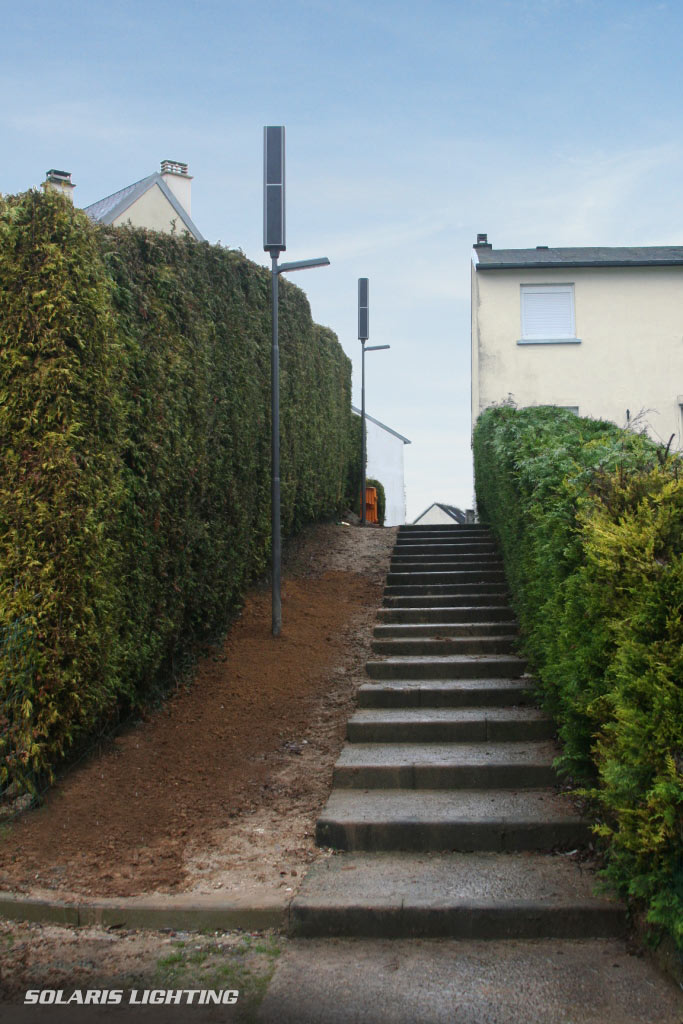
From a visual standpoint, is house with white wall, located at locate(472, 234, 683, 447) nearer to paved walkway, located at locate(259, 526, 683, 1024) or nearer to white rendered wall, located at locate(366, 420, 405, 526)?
paved walkway, located at locate(259, 526, 683, 1024)

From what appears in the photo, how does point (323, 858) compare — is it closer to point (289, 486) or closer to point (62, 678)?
point (62, 678)

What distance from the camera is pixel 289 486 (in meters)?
10.7

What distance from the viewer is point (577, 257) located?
19.3m

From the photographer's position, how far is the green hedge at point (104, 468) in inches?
207

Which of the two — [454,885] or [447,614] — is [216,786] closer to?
[454,885]

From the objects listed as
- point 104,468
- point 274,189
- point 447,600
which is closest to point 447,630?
point 447,600

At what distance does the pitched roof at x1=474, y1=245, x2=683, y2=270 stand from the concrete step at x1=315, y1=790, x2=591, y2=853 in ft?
50.0

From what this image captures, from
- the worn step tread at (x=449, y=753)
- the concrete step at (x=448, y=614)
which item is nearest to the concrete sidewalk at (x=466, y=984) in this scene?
the worn step tread at (x=449, y=753)

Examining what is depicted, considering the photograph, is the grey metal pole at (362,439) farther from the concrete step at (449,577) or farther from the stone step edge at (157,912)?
the stone step edge at (157,912)

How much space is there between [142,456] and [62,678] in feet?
6.02

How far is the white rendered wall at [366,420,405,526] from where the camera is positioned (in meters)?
37.7

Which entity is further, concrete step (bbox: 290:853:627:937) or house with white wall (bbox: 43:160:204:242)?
house with white wall (bbox: 43:160:204:242)

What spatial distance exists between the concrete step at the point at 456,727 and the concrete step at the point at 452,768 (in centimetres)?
16

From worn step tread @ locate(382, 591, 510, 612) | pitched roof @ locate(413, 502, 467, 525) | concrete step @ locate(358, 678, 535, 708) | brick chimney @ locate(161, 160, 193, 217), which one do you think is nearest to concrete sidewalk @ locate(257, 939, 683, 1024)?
concrete step @ locate(358, 678, 535, 708)
